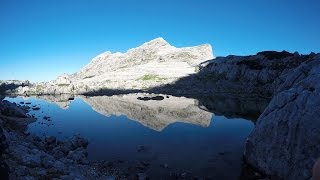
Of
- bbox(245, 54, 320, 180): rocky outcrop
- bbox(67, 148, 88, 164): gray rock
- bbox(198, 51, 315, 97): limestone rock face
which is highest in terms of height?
bbox(198, 51, 315, 97): limestone rock face

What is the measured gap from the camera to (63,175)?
1054 inches

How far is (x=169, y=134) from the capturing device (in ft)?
179

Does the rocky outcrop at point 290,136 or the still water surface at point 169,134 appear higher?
the rocky outcrop at point 290,136

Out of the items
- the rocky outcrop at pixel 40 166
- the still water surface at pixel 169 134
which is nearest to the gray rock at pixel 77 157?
the rocky outcrop at pixel 40 166

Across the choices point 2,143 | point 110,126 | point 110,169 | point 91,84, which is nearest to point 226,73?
point 91,84

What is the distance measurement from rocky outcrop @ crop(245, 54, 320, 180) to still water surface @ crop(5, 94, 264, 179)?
4.16 meters

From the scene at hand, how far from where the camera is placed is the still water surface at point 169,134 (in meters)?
37.2

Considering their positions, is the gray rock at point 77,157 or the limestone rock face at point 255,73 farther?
the limestone rock face at point 255,73

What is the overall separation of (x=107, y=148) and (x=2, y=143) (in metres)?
24.8

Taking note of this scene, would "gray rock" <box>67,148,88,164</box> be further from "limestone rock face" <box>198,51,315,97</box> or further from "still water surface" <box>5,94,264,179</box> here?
"limestone rock face" <box>198,51,315,97</box>

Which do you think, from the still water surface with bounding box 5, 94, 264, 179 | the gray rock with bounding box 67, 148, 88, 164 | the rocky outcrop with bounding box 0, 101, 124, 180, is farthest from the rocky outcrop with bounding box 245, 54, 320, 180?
the gray rock with bounding box 67, 148, 88, 164

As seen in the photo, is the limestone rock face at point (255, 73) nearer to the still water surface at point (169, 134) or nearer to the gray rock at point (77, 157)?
the still water surface at point (169, 134)

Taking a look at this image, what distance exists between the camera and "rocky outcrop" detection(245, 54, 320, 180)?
1017 inches

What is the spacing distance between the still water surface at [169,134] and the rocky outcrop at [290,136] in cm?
416
